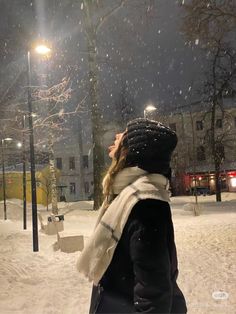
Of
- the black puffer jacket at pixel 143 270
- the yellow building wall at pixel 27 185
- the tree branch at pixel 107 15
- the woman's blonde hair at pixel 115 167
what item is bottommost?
the black puffer jacket at pixel 143 270

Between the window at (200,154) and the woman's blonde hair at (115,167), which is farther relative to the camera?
the window at (200,154)

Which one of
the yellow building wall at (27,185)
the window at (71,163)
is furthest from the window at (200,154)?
the yellow building wall at (27,185)

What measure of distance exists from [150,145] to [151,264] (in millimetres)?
590

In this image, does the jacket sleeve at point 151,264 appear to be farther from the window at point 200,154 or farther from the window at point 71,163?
the window at point 71,163

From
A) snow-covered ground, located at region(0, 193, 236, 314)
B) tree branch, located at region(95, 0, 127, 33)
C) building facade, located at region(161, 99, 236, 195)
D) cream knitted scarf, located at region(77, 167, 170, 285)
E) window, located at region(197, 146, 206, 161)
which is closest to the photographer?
cream knitted scarf, located at region(77, 167, 170, 285)

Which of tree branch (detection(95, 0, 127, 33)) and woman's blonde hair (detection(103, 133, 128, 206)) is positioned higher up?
tree branch (detection(95, 0, 127, 33))

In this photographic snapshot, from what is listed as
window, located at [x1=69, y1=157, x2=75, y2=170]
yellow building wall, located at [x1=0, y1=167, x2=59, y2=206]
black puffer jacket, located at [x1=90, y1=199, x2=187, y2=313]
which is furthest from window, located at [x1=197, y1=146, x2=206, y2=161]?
black puffer jacket, located at [x1=90, y1=199, x2=187, y2=313]

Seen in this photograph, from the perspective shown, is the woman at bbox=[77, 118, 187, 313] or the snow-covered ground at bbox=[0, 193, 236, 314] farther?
the snow-covered ground at bbox=[0, 193, 236, 314]

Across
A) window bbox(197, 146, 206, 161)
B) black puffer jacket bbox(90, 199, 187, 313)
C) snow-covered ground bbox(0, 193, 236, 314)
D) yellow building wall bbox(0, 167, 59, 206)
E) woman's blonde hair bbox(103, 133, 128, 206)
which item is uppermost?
window bbox(197, 146, 206, 161)

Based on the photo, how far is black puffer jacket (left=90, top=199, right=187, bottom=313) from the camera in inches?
82.0

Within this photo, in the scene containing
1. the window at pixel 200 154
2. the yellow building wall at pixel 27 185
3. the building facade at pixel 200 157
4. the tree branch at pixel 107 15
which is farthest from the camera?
the window at pixel 200 154

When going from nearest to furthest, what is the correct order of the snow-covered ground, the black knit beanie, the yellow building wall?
the black knit beanie, the snow-covered ground, the yellow building wall

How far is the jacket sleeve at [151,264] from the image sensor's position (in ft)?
6.79

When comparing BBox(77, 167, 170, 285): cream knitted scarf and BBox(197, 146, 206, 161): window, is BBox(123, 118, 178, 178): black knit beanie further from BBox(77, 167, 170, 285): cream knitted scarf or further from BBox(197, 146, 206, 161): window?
BBox(197, 146, 206, 161): window
